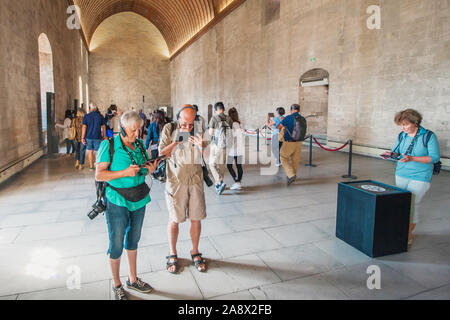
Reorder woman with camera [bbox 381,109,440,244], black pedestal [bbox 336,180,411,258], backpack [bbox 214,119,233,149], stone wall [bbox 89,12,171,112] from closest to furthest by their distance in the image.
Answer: black pedestal [bbox 336,180,411,258]
woman with camera [bbox 381,109,440,244]
backpack [bbox 214,119,233,149]
stone wall [bbox 89,12,171,112]

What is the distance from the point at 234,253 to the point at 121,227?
1.55 meters

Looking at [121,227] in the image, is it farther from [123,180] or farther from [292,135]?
[292,135]

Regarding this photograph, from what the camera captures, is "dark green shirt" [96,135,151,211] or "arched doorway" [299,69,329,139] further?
"arched doorway" [299,69,329,139]

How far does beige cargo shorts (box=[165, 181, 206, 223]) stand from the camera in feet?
10.7

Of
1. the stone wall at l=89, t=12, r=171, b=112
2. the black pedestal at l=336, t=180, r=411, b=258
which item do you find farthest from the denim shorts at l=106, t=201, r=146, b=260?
the stone wall at l=89, t=12, r=171, b=112

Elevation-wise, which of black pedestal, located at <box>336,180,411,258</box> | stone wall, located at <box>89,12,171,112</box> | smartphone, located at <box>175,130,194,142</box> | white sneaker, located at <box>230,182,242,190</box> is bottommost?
white sneaker, located at <box>230,182,242,190</box>

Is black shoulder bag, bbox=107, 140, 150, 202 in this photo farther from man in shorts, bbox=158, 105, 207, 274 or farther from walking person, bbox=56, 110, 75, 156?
walking person, bbox=56, 110, 75, 156

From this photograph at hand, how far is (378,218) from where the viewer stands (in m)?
3.59

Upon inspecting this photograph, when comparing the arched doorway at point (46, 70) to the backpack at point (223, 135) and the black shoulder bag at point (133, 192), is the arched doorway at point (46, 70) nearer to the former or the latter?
the backpack at point (223, 135)

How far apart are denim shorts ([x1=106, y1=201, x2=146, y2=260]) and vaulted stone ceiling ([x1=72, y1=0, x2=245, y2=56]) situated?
18953 millimetres

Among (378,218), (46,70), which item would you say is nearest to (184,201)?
(378,218)

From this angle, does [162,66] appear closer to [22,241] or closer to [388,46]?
[388,46]

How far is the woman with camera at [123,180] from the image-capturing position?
8.62ft
